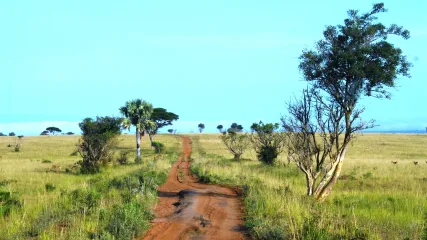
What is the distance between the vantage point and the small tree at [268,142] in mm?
39500

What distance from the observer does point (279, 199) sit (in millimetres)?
14289

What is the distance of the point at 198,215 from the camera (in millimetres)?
13156

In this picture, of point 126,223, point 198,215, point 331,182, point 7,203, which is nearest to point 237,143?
point 331,182

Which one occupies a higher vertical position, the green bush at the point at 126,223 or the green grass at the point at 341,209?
the green bush at the point at 126,223

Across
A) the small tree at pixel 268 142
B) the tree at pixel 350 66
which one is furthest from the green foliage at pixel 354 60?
the small tree at pixel 268 142

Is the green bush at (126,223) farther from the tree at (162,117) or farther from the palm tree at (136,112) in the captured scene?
the tree at (162,117)

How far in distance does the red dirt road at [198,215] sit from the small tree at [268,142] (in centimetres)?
1953

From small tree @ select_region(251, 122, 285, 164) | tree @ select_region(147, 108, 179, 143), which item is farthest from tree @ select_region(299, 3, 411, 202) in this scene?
tree @ select_region(147, 108, 179, 143)

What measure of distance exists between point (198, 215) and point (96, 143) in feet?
91.6

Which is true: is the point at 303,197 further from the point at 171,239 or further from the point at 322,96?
the point at 171,239

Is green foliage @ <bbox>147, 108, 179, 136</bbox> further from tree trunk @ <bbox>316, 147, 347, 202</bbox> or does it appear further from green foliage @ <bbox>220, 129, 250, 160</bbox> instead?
tree trunk @ <bbox>316, 147, 347, 202</bbox>

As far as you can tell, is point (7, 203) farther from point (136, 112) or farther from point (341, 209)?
point (136, 112)

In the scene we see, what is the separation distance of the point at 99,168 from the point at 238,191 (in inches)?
808

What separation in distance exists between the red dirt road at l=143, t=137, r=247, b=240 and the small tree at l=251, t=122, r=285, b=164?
1953 centimetres
